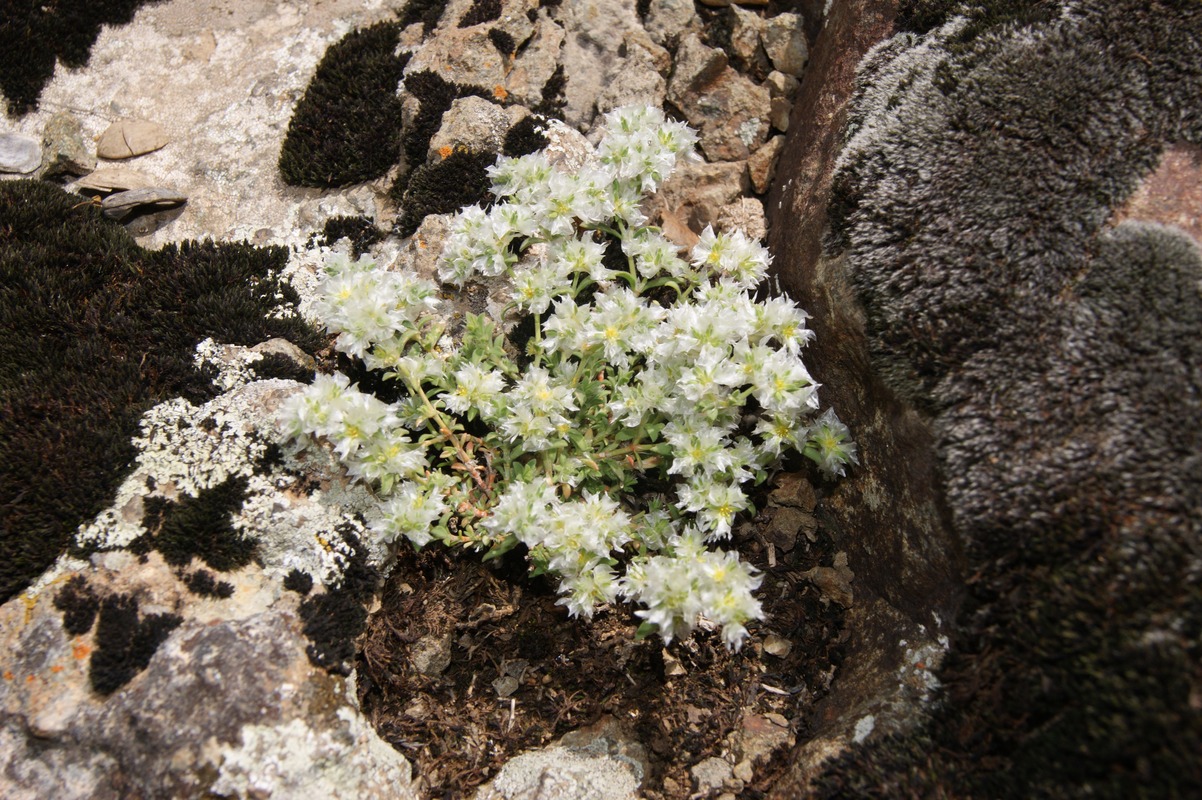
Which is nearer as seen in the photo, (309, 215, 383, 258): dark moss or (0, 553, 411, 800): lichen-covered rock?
(0, 553, 411, 800): lichen-covered rock

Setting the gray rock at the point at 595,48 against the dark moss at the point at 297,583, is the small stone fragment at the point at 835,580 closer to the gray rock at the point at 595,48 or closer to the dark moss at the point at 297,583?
the dark moss at the point at 297,583

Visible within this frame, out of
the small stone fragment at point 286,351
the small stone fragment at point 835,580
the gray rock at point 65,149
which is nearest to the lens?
the small stone fragment at point 835,580

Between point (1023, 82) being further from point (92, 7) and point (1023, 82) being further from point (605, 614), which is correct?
point (92, 7)

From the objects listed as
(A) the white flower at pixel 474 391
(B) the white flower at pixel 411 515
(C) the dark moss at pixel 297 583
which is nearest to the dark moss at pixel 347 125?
(A) the white flower at pixel 474 391

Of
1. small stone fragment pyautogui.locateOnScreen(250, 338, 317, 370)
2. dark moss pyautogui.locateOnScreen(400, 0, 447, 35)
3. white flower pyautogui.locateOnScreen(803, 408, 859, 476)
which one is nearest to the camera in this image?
white flower pyautogui.locateOnScreen(803, 408, 859, 476)

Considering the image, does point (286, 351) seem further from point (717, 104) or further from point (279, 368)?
point (717, 104)

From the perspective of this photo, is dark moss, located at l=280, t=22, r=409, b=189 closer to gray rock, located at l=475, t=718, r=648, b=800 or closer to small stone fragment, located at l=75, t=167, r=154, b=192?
small stone fragment, located at l=75, t=167, r=154, b=192

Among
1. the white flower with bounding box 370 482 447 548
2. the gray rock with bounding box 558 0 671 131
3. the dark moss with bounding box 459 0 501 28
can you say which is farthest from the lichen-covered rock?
the dark moss with bounding box 459 0 501 28
